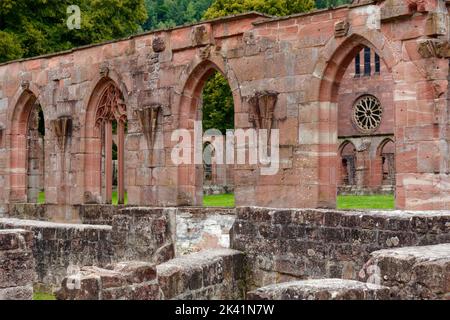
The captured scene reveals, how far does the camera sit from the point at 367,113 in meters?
42.7

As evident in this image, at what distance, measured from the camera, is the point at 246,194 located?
1341cm

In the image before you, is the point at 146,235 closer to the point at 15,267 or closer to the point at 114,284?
the point at 15,267

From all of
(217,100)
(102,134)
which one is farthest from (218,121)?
(102,134)

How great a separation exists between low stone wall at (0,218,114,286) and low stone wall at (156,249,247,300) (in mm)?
2520

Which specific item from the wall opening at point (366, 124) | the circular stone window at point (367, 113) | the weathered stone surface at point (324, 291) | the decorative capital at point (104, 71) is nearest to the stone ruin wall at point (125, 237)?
the weathered stone surface at point (324, 291)

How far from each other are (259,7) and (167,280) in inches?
1072

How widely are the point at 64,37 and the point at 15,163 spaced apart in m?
10.0

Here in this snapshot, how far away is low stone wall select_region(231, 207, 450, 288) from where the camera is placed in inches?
270

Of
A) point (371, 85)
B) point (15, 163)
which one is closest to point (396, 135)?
point (15, 163)

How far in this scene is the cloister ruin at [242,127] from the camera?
25.0 feet

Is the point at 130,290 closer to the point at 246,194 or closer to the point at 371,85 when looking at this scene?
Answer: the point at 246,194

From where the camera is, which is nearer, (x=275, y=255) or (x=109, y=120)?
(x=275, y=255)

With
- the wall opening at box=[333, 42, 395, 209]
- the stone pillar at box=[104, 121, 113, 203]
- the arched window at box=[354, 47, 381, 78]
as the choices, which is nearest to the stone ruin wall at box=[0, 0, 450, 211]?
the stone pillar at box=[104, 121, 113, 203]

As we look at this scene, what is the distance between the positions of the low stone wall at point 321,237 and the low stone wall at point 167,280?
307 mm
